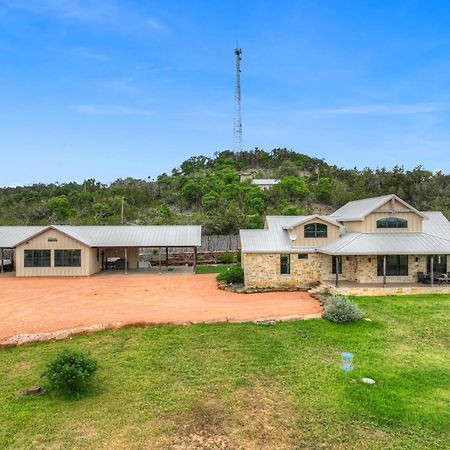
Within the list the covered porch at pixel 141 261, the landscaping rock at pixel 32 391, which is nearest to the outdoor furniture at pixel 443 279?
the covered porch at pixel 141 261

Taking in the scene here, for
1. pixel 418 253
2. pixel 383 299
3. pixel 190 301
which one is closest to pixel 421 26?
pixel 418 253

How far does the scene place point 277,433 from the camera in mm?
6938

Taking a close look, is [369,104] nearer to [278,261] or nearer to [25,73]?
[278,261]

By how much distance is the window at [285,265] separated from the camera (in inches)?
850

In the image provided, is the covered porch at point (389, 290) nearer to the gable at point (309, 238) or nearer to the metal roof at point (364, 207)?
the gable at point (309, 238)

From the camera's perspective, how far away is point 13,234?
29.5 metres

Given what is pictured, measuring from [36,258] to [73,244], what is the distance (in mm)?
2821

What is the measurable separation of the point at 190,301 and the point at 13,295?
9448 mm

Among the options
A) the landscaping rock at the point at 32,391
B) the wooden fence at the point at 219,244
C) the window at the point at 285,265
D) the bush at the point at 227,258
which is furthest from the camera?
the wooden fence at the point at 219,244

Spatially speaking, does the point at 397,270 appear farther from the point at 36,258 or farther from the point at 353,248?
the point at 36,258

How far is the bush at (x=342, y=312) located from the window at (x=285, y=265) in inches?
274

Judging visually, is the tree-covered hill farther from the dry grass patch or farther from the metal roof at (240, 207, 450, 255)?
the dry grass patch

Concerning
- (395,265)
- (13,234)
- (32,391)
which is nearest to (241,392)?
(32,391)

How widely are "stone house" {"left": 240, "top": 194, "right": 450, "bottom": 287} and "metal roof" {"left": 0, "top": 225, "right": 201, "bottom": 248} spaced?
305 inches
